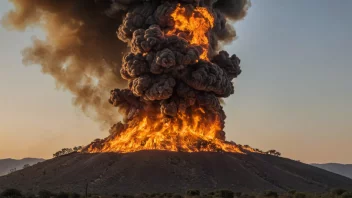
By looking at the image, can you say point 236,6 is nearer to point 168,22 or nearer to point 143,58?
point 168,22

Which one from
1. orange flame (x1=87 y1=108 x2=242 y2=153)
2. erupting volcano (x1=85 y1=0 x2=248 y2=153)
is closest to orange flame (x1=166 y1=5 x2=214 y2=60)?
erupting volcano (x1=85 y1=0 x2=248 y2=153)

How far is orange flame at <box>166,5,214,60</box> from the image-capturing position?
7612cm

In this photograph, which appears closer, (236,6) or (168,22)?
(168,22)

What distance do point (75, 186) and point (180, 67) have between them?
21.2m

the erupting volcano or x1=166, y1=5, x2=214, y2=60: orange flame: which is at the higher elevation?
x1=166, y1=5, x2=214, y2=60: orange flame

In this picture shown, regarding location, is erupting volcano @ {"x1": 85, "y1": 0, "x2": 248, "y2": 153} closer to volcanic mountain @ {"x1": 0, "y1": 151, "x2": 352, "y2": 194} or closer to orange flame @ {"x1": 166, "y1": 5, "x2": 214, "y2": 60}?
orange flame @ {"x1": 166, "y1": 5, "x2": 214, "y2": 60}

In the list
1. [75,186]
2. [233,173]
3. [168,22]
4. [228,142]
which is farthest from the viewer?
[228,142]

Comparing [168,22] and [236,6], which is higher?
[236,6]

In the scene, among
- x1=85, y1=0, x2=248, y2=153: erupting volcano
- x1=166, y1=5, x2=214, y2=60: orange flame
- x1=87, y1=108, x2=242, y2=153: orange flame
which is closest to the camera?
x1=85, y1=0, x2=248, y2=153: erupting volcano

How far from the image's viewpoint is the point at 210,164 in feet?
233

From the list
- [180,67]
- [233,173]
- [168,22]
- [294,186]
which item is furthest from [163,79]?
[294,186]

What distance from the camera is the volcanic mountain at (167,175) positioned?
207 feet

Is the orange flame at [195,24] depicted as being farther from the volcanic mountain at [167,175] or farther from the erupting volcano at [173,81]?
the volcanic mountain at [167,175]

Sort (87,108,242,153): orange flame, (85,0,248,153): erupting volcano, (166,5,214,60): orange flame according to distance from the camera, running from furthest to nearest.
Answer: (166,5,214,60): orange flame < (87,108,242,153): orange flame < (85,0,248,153): erupting volcano
